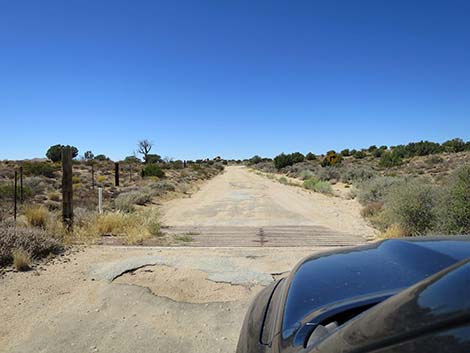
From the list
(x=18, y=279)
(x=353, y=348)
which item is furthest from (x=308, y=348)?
(x=18, y=279)

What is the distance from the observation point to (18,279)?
599cm

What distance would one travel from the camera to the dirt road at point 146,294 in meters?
4.10

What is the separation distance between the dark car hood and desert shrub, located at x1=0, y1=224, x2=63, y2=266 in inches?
238

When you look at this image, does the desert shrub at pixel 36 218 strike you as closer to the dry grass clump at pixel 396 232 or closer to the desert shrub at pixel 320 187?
the dry grass clump at pixel 396 232

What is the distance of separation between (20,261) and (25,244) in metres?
0.78

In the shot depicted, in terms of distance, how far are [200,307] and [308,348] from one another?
3616mm

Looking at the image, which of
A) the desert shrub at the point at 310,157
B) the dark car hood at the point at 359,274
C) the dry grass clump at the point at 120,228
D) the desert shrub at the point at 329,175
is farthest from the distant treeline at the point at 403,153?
the dark car hood at the point at 359,274

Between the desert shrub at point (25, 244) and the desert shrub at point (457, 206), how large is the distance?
8.38 metres

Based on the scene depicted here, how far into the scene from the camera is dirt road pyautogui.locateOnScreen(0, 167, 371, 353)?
4.10 metres

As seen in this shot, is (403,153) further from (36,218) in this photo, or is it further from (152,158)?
(36,218)

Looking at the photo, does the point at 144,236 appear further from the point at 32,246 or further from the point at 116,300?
the point at 116,300

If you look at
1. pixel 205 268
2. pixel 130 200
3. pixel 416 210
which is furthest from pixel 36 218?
pixel 416 210

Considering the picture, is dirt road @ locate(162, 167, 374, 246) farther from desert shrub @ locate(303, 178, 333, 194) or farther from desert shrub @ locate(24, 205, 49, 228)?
desert shrub @ locate(303, 178, 333, 194)

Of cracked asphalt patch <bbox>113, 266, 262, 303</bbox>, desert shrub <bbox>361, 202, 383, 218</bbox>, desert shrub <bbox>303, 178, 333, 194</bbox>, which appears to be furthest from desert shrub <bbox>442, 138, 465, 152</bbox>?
cracked asphalt patch <bbox>113, 266, 262, 303</bbox>
